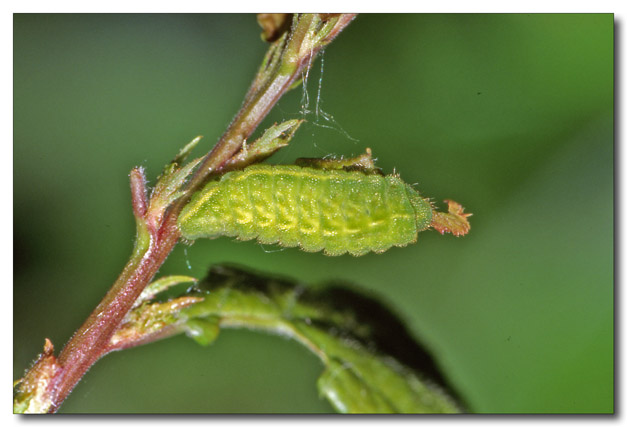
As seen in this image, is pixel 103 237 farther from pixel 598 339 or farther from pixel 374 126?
pixel 598 339

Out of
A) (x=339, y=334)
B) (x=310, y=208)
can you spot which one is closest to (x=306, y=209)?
(x=310, y=208)

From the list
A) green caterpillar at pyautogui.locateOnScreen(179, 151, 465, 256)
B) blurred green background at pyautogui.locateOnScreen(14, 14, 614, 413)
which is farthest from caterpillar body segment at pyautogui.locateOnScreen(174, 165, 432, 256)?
blurred green background at pyautogui.locateOnScreen(14, 14, 614, 413)

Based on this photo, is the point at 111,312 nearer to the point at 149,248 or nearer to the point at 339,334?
the point at 149,248

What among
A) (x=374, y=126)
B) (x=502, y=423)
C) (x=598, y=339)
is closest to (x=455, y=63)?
(x=374, y=126)

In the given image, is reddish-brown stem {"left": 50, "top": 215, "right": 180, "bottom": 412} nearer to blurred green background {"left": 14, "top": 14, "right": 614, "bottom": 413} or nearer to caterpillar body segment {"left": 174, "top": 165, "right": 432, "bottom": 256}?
caterpillar body segment {"left": 174, "top": 165, "right": 432, "bottom": 256}

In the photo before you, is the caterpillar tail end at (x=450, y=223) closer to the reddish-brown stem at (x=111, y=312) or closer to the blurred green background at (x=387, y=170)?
the reddish-brown stem at (x=111, y=312)

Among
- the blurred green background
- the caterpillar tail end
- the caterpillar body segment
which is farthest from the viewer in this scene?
the blurred green background
